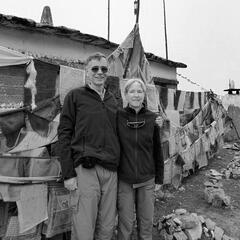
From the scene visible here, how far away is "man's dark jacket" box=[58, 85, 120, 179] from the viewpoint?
240 centimetres

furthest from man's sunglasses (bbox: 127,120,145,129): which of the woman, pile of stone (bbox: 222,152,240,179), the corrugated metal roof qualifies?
pile of stone (bbox: 222,152,240,179)

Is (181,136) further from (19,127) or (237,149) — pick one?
(237,149)

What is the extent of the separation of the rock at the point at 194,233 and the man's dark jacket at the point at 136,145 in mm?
1488

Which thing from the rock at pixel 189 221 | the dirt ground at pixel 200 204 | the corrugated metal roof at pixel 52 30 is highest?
the corrugated metal roof at pixel 52 30

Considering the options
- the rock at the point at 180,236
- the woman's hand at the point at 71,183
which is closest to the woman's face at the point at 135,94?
the woman's hand at the point at 71,183

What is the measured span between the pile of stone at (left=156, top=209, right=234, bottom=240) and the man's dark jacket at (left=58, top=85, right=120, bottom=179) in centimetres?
183

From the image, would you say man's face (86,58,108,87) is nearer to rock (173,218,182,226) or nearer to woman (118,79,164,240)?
woman (118,79,164,240)

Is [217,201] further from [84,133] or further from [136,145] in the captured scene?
[84,133]

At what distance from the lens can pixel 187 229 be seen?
12.7 feet

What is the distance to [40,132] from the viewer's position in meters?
3.21

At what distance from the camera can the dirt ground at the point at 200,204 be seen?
4552 millimetres

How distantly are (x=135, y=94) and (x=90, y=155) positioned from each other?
2.35 feet

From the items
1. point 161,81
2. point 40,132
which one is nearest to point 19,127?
point 40,132

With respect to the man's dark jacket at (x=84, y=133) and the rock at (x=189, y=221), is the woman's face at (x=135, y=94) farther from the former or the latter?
the rock at (x=189, y=221)
